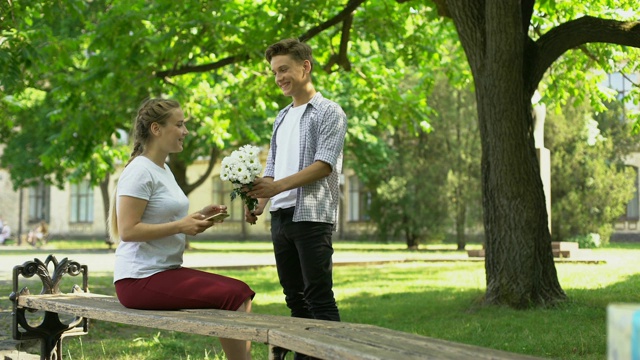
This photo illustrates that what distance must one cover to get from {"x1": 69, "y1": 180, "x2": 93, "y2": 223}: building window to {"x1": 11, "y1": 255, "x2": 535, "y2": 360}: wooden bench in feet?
168

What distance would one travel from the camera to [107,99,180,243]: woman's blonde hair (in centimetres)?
538

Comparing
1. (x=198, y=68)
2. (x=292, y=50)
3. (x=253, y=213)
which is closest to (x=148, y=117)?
(x=253, y=213)

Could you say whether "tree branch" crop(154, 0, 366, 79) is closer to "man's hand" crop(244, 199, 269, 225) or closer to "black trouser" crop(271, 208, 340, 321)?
"man's hand" crop(244, 199, 269, 225)

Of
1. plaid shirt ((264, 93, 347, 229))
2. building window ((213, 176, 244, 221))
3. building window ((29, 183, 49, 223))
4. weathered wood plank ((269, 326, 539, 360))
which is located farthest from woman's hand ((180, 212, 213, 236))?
building window ((29, 183, 49, 223))

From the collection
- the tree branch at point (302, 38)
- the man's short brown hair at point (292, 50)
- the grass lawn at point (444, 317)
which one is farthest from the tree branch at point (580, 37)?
the man's short brown hair at point (292, 50)

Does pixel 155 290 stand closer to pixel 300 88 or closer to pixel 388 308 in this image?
pixel 300 88

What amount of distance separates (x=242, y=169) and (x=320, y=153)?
1.51ft

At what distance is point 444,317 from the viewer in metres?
10.2

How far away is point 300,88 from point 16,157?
1208 inches

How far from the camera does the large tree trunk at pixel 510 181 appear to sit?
10156 millimetres

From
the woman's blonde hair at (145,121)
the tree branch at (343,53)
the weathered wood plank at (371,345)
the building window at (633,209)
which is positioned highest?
the tree branch at (343,53)

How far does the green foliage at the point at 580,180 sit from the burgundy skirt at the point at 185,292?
88.8 feet

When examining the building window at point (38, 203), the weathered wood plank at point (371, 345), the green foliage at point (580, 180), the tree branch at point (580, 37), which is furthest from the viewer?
the building window at point (38, 203)

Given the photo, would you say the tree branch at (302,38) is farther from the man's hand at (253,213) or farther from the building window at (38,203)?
the building window at (38,203)
